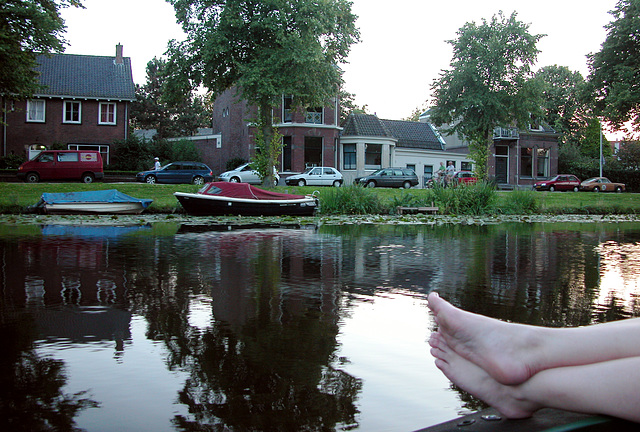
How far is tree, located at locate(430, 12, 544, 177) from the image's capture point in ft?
122

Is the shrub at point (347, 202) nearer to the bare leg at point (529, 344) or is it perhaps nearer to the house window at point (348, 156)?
the bare leg at point (529, 344)

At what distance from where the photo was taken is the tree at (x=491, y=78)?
122ft

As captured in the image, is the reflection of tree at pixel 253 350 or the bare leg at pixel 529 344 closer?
the bare leg at pixel 529 344

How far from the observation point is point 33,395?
2756 millimetres

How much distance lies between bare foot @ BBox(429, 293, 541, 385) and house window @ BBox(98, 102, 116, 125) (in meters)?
40.6

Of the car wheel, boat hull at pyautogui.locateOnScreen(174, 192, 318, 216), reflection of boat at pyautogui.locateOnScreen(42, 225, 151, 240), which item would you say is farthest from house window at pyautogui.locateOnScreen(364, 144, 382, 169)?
reflection of boat at pyautogui.locateOnScreen(42, 225, 151, 240)

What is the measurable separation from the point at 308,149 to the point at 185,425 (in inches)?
1565

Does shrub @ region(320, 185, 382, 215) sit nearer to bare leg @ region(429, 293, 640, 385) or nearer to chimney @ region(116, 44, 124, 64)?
bare leg @ region(429, 293, 640, 385)

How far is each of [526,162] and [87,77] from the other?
120 feet

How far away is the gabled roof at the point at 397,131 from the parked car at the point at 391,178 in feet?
18.4

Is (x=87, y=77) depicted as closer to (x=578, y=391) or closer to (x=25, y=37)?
(x=25, y=37)

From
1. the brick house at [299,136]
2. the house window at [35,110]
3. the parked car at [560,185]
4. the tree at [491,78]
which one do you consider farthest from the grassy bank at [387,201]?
the parked car at [560,185]

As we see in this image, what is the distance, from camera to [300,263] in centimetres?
776

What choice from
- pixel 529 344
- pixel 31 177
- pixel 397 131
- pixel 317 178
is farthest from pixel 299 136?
pixel 529 344
